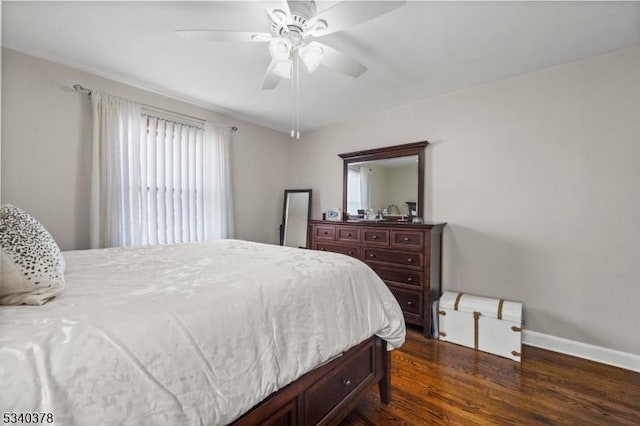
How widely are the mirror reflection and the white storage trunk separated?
3.61 feet

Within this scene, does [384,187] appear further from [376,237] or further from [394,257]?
[394,257]

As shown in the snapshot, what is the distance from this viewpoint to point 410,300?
271 centimetres

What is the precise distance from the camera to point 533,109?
8.05 ft

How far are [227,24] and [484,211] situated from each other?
2.84 metres

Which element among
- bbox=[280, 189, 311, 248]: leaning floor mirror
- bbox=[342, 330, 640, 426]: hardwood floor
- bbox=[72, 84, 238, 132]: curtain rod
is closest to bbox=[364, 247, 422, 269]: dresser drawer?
bbox=[342, 330, 640, 426]: hardwood floor

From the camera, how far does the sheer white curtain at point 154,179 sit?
8.30 ft

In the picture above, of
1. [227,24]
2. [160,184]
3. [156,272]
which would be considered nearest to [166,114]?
[160,184]

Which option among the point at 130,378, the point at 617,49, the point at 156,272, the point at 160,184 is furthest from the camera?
the point at 160,184

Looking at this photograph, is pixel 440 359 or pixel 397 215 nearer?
pixel 440 359

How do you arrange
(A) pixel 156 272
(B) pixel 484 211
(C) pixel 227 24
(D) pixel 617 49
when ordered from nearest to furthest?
(A) pixel 156 272, (C) pixel 227 24, (D) pixel 617 49, (B) pixel 484 211

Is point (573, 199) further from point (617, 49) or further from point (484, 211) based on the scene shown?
point (617, 49)

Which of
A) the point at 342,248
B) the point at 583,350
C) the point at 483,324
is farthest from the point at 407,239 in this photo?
the point at 583,350

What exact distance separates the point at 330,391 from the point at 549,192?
8.33 ft

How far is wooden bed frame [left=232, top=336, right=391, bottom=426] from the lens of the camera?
3.35ft
